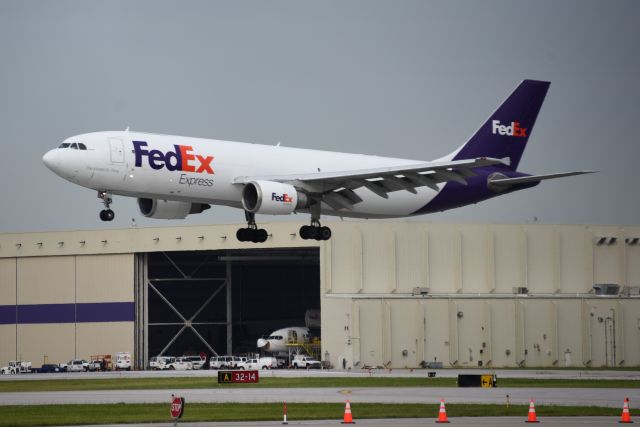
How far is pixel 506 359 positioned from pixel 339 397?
49.7 metres

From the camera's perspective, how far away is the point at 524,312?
117 m

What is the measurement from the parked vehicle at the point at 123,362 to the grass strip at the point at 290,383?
27.9 meters

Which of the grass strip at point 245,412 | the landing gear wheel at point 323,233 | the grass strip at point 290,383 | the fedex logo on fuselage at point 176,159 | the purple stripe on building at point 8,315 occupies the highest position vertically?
the fedex logo on fuselage at point 176,159

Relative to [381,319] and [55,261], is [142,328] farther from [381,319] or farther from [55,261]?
[381,319]

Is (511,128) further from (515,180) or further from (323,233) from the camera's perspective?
(323,233)

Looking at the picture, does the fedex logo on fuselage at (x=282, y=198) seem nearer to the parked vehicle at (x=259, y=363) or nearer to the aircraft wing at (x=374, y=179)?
the aircraft wing at (x=374, y=179)

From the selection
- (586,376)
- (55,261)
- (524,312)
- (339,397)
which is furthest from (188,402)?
(55,261)

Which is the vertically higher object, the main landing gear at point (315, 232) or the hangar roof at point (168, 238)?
the hangar roof at point (168, 238)

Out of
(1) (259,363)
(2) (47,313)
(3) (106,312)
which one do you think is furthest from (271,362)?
(2) (47,313)

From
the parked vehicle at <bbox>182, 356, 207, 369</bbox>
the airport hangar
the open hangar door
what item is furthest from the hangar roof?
the parked vehicle at <bbox>182, 356, 207, 369</bbox>

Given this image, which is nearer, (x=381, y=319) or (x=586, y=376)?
(x=586, y=376)

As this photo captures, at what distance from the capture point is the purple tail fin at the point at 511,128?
79.7 metres

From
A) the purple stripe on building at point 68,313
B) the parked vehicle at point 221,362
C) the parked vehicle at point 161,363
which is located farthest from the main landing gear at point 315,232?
the purple stripe on building at point 68,313

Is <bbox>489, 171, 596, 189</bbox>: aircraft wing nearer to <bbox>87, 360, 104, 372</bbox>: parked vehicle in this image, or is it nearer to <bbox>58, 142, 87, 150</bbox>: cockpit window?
<bbox>58, 142, 87, 150</bbox>: cockpit window
